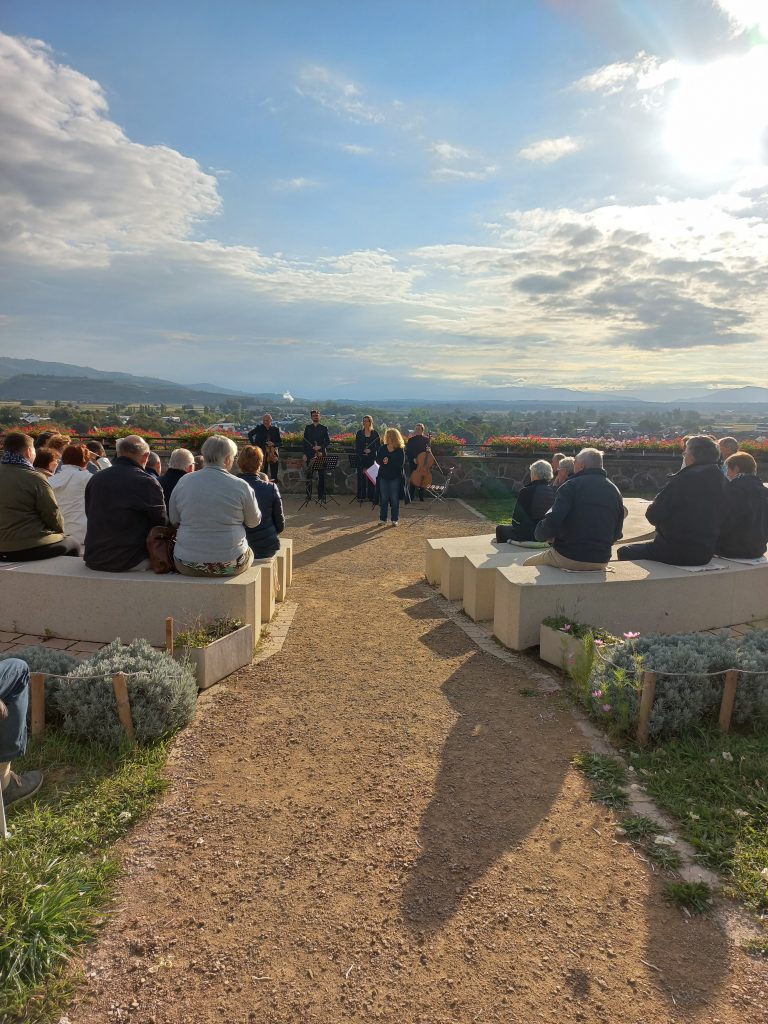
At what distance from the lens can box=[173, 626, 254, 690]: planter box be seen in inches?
161

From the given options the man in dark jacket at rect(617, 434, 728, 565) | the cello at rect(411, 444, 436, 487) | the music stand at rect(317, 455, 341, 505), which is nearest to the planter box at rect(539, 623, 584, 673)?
the man in dark jacket at rect(617, 434, 728, 565)

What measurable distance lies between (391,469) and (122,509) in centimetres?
603

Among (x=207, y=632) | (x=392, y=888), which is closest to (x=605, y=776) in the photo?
(x=392, y=888)

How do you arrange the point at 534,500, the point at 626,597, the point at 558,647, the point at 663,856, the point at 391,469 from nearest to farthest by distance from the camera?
the point at 663,856 < the point at 558,647 < the point at 626,597 < the point at 534,500 < the point at 391,469

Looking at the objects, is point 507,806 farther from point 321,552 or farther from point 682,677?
point 321,552

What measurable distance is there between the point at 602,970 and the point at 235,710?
8.18 ft

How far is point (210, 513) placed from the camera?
466 centimetres

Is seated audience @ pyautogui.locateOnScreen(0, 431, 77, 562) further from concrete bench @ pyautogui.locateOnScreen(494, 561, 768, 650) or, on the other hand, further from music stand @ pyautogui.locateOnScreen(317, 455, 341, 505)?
music stand @ pyautogui.locateOnScreen(317, 455, 341, 505)

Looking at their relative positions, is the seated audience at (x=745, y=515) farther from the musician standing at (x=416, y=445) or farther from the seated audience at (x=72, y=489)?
the musician standing at (x=416, y=445)

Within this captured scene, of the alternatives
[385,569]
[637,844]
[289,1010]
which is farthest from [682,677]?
[385,569]

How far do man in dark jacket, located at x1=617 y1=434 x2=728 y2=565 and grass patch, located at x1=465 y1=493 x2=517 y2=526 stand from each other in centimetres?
566

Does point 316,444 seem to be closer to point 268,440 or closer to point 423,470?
point 268,440

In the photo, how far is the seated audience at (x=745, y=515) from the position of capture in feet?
18.3

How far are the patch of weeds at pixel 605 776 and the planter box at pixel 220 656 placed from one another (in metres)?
2.37
